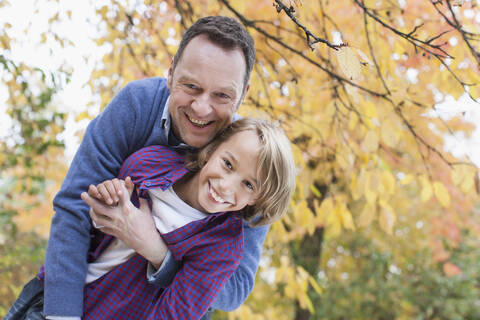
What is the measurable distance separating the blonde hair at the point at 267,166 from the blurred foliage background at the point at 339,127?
0.36 m

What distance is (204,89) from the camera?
58.3 inches

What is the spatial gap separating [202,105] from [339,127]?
97cm

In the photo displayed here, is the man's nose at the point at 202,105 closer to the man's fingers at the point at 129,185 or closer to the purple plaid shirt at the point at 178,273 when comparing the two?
the purple plaid shirt at the point at 178,273

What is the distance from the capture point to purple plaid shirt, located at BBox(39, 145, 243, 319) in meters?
1.40

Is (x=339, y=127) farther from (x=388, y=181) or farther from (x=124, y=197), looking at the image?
(x=124, y=197)

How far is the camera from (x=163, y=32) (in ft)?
11.5

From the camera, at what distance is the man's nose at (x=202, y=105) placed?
58.3 inches

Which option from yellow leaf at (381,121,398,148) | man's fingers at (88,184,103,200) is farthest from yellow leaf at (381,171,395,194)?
man's fingers at (88,184,103,200)

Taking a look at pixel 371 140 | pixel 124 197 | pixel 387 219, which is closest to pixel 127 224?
pixel 124 197

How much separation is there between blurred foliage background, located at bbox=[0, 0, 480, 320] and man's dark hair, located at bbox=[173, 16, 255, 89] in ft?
0.60

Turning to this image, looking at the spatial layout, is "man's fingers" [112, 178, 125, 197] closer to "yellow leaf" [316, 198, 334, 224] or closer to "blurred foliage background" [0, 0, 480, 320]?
"blurred foliage background" [0, 0, 480, 320]

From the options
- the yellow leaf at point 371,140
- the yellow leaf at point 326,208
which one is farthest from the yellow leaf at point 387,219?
the yellow leaf at point 371,140

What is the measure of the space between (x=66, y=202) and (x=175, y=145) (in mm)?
440

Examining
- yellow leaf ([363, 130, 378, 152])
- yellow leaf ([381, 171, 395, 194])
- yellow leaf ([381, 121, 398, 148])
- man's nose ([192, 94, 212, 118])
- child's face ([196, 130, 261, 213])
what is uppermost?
yellow leaf ([381, 121, 398, 148])
